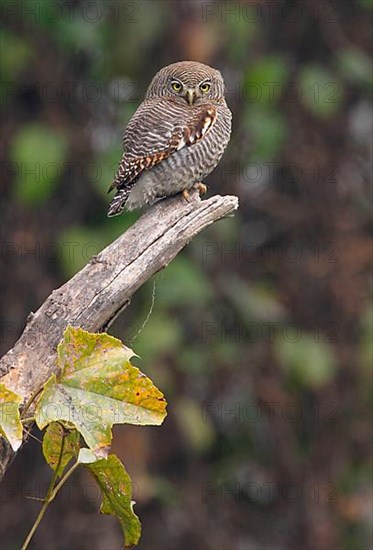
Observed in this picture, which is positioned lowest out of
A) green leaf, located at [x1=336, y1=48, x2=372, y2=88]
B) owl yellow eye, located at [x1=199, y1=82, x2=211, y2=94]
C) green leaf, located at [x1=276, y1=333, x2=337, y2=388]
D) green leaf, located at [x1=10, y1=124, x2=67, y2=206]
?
A: green leaf, located at [x1=276, y1=333, x2=337, y2=388]

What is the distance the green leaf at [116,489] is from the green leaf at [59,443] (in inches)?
3.3

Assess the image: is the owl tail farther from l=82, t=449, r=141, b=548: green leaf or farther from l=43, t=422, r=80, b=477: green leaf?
l=82, t=449, r=141, b=548: green leaf

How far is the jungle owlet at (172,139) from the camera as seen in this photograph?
3.60 m

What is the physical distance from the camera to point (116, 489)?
2309 mm

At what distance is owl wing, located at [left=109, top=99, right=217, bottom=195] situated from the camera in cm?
360

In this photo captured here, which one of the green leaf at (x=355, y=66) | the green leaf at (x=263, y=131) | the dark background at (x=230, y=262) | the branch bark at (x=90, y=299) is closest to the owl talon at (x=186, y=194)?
the branch bark at (x=90, y=299)

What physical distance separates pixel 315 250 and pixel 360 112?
85 cm

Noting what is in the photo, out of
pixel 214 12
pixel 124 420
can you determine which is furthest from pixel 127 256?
pixel 214 12

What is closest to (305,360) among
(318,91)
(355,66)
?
(318,91)

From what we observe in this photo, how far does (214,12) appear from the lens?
17.7ft

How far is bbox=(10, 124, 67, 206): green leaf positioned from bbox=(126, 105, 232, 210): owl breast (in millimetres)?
1348

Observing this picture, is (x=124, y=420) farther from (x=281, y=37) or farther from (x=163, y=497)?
(x=281, y=37)

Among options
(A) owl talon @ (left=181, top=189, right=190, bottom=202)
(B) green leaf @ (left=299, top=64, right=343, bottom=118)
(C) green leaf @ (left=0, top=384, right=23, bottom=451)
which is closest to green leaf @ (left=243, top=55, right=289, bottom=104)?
(B) green leaf @ (left=299, top=64, right=343, bottom=118)

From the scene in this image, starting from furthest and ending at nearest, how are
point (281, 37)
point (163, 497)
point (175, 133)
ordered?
point (281, 37) → point (163, 497) → point (175, 133)
